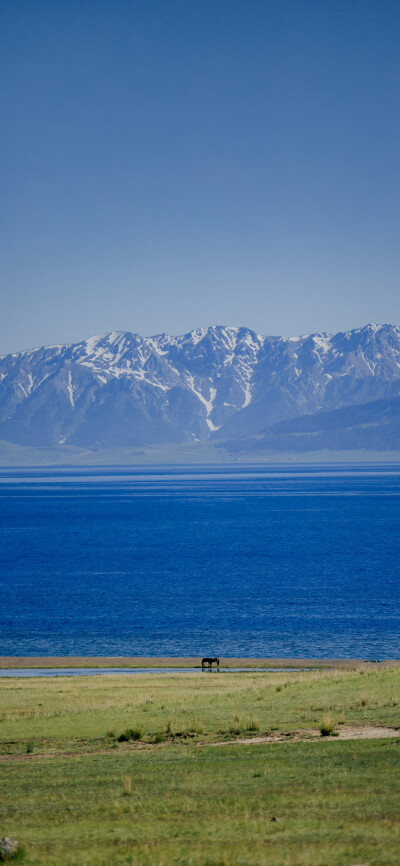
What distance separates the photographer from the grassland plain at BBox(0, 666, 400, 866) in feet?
47.0

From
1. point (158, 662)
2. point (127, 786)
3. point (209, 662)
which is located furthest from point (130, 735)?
point (158, 662)

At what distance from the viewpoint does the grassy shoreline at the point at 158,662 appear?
2346 inches

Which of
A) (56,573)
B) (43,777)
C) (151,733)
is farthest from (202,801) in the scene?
(56,573)

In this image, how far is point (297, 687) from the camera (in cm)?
3750

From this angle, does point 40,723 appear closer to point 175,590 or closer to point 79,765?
point 79,765

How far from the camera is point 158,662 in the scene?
207ft

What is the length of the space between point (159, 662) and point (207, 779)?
4403 cm

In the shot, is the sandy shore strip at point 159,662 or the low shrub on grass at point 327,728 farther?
the sandy shore strip at point 159,662

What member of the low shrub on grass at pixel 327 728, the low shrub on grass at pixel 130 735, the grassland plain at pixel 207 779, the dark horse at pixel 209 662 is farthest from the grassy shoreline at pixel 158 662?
the low shrub on grass at pixel 130 735

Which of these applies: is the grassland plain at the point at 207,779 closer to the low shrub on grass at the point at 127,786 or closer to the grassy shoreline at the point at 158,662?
the low shrub on grass at the point at 127,786

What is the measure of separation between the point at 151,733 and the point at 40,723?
539 centimetres

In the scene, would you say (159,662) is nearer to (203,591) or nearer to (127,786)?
(203,591)

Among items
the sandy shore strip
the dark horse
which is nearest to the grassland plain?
the dark horse

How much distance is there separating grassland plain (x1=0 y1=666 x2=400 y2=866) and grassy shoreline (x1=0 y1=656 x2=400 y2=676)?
21.8 metres
